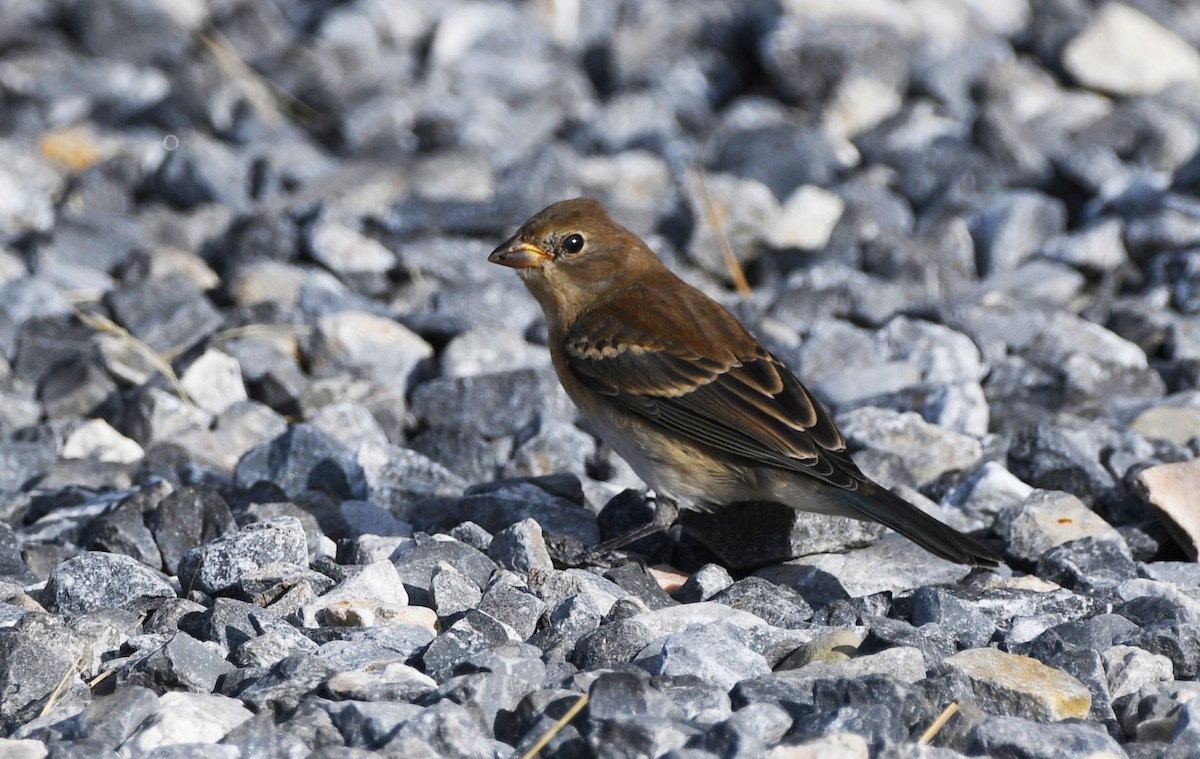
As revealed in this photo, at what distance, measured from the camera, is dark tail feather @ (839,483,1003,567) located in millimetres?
4492

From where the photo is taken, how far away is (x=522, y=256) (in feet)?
19.1

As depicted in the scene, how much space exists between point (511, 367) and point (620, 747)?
364cm

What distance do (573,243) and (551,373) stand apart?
0.87 meters

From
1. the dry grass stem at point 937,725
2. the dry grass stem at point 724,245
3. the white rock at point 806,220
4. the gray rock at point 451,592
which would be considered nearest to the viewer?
the dry grass stem at point 937,725

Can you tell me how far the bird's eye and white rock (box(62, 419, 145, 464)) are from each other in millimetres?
1773

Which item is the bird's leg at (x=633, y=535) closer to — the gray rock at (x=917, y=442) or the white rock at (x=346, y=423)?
the gray rock at (x=917, y=442)

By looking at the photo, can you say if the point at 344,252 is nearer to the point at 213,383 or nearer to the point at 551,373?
the point at 213,383

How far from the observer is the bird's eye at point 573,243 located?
229 inches

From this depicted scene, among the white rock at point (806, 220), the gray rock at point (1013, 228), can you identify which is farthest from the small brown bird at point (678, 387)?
the gray rock at point (1013, 228)

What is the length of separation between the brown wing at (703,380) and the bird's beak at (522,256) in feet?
0.99

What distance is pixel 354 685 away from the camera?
3582 millimetres

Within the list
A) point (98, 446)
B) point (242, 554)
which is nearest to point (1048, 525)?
point (242, 554)

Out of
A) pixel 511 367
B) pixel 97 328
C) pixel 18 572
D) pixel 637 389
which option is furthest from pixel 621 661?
pixel 97 328

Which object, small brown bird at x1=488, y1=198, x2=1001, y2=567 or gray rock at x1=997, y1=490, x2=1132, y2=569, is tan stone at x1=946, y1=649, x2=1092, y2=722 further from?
gray rock at x1=997, y1=490, x2=1132, y2=569
